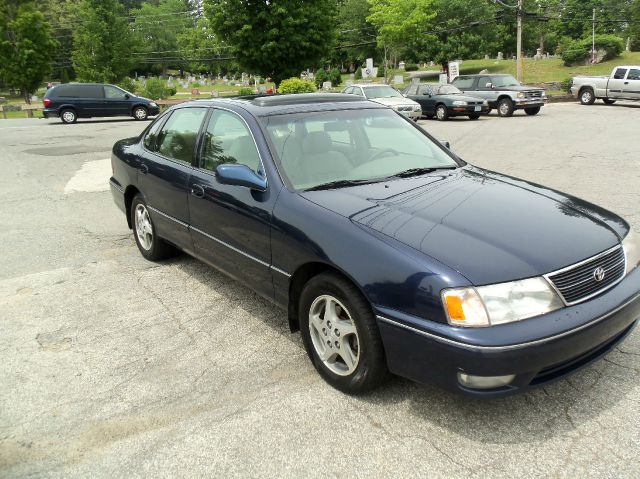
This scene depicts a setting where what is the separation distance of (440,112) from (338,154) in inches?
714

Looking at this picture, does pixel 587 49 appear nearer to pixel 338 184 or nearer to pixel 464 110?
pixel 464 110

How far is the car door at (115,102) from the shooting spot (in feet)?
76.3

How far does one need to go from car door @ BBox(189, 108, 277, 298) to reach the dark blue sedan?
0.01 meters

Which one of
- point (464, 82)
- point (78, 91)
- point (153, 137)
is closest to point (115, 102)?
point (78, 91)

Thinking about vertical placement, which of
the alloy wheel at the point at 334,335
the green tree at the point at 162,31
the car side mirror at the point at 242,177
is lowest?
the alloy wheel at the point at 334,335

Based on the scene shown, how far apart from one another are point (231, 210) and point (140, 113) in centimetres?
2218

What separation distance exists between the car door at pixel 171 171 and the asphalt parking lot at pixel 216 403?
0.53 meters

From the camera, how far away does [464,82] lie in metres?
22.9

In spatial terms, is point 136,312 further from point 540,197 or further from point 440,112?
point 440,112

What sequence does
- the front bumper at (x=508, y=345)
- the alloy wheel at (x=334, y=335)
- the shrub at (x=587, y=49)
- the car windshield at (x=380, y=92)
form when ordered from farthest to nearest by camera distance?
the shrub at (x=587, y=49), the car windshield at (x=380, y=92), the alloy wheel at (x=334, y=335), the front bumper at (x=508, y=345)

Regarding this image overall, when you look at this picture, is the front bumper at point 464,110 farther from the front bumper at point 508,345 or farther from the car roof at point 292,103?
the front bumper at point 508,345

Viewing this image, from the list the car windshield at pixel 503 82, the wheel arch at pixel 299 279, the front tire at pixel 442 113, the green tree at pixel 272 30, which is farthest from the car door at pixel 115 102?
the wheel arch at pixel 299 279

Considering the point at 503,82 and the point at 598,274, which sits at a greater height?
the point at 503,82

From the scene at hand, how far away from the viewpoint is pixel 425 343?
8.14 feet
